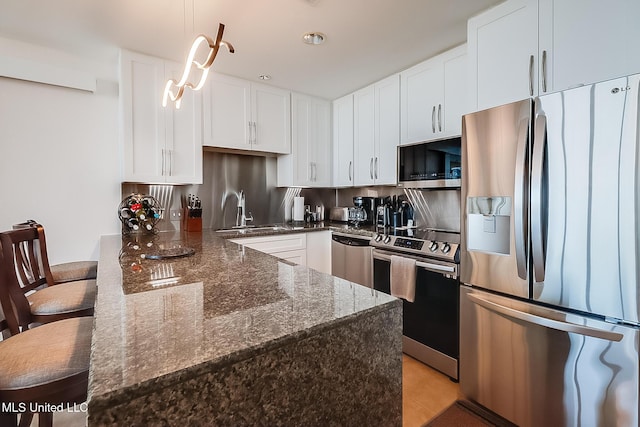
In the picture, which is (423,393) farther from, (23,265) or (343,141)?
(343,141)

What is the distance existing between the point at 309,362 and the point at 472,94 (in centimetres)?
198

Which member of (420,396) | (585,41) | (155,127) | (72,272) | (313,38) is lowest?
(420,396)

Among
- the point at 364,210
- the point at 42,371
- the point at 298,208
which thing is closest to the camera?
the point at 42,371

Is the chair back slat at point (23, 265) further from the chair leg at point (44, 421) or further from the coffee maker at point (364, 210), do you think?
the coffee maker at point (364, 210)

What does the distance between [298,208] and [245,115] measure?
1186 mm

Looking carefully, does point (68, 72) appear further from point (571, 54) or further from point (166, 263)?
point (571, 54)

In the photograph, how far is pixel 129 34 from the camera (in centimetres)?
219

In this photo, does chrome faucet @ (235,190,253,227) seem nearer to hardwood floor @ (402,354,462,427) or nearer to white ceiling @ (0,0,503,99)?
white ceiling @ (0,0,503,99)

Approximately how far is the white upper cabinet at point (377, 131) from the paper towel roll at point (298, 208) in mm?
680

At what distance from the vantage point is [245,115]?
3.04m

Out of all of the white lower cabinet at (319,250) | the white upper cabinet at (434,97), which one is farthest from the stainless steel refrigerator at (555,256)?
the white lower cabinet at (319,250)

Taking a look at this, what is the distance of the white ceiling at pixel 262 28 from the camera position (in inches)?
73.9

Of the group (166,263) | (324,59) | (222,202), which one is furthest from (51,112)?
(324,59)

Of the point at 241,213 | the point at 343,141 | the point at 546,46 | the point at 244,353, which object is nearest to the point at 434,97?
the point at 546,46
